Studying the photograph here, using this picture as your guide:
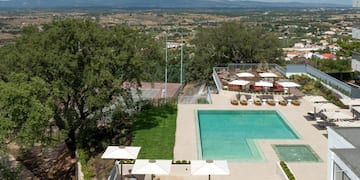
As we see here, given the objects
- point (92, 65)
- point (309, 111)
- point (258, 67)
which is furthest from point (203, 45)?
point (92, 65)

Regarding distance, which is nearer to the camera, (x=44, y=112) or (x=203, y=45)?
(x=44, y=112)

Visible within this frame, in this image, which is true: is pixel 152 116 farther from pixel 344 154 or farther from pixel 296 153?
pixel 344 154

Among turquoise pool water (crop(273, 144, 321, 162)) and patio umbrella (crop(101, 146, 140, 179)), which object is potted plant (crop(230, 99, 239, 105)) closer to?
turquoise pool water (crop(273, 144, 321, 162))

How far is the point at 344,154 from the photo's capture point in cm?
1091

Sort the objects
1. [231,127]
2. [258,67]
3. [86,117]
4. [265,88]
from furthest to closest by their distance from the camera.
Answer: [258,67], [265,88], [231,127], [86,117]

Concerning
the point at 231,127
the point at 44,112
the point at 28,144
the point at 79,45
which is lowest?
the point at 231,127

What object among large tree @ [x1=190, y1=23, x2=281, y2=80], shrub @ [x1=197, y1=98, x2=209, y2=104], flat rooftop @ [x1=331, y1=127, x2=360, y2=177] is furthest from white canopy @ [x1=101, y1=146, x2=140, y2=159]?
large tree @ [x1=190, y1=23, x2=281, y2=80]

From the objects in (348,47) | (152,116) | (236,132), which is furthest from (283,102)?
(348,47)

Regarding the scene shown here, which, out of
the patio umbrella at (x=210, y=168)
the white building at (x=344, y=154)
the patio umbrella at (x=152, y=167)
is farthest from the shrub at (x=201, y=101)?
the white building at (x=344, y=154)

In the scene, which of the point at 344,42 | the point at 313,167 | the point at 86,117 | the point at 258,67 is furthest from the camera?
the point at 344,42

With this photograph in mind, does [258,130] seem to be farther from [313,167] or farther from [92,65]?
[92,65]

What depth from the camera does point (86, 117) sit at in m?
22.2

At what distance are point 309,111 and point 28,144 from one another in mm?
17755

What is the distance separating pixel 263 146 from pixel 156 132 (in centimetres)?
589
